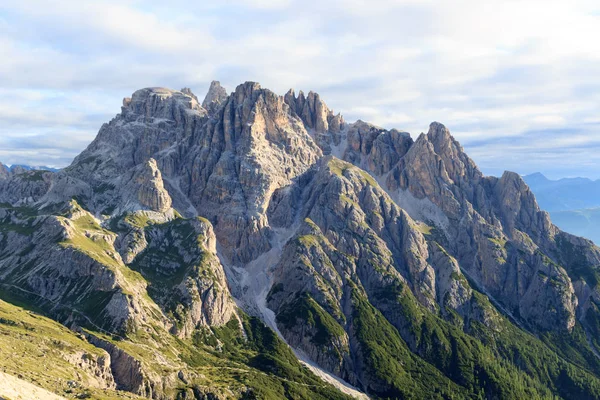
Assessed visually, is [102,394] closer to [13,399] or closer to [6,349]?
[6,349]

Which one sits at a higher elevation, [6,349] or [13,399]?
[13,399]

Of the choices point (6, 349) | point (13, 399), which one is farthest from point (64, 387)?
point (13, 399)

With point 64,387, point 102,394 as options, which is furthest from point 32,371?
point 102,394

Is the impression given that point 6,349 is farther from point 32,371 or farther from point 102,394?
point 102,394

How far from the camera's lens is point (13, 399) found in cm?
11775

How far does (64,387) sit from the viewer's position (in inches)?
7057

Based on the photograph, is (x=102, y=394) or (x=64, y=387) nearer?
(x=64, y=387)

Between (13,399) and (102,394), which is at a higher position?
(13,399)

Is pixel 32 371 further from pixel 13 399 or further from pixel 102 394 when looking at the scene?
pixel 13 399

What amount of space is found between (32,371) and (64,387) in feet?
47.6

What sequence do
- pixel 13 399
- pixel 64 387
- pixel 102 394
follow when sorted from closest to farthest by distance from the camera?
pixel 13 399 < pixel 64 387 < pixel 102 394

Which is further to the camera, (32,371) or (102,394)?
(102,394)

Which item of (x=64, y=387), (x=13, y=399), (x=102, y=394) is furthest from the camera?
(x=102, y=394)

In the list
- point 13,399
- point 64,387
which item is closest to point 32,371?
point 64,387
